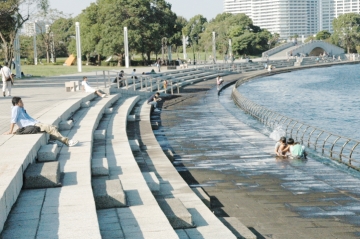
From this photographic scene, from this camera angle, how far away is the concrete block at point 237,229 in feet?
24.5

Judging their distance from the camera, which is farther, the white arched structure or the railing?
the white arched structure

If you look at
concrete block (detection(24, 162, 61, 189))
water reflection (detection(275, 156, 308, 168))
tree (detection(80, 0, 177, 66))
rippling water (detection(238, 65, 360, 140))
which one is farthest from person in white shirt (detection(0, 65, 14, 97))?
tree (detection(80, 0, 177, 66))

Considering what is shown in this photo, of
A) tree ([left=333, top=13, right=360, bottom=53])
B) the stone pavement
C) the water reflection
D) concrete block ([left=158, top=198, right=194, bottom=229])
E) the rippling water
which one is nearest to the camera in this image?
concrete block ([left=158, top=198, right=194, bottom=229])

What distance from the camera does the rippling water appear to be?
29659 millimetres

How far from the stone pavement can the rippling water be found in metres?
8.39

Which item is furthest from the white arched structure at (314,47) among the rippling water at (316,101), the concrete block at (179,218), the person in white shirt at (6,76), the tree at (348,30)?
the concrete block at (179,218)

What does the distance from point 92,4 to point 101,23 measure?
560cm

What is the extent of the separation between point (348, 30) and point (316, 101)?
99.7 meters

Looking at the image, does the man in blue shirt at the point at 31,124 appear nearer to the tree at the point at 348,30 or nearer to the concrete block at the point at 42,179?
the concrete block at the point at 42,179

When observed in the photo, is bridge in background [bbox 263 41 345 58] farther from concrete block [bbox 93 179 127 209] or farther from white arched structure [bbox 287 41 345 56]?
concrete block [bbox 93 179 127 209]

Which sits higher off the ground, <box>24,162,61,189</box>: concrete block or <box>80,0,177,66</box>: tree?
<box>80,0,177,66</box>: tree

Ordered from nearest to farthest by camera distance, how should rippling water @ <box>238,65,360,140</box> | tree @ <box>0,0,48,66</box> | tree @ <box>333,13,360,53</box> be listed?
rippling water @ <box>238,65,360,140</box> < tree @ <box>0,0,48,66</box> < tree @ <box>333,13,360,53</box>

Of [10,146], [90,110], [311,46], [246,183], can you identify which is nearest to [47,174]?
[10,146]

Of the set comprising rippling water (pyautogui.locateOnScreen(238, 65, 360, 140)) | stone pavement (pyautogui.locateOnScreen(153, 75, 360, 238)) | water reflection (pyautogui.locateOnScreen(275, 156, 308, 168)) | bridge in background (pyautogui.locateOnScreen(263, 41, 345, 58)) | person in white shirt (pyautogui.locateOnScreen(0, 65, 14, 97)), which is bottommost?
rippling water (pyautogui.locateOnScreen(238, 65, 360, 140))
